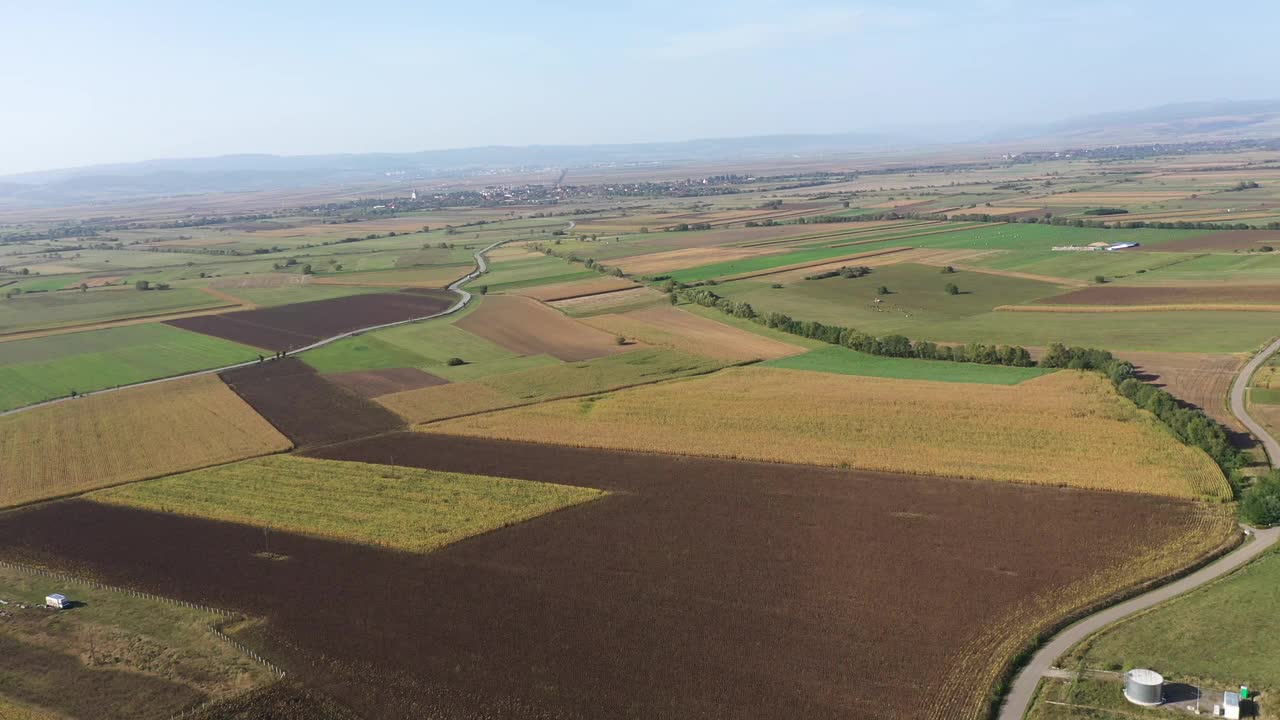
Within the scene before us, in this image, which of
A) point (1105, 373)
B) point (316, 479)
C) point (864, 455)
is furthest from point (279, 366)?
point (1105, 373)

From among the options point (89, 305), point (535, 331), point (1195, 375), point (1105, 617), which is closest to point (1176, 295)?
point (1195, 375)

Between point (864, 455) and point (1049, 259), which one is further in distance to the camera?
point (1049, 259)

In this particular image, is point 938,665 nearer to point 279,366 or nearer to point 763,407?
point 763,407

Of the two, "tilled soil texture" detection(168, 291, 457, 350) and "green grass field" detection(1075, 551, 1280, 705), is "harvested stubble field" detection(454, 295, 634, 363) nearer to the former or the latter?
"tilled soil texture" detection(168, 291, 457, 350)

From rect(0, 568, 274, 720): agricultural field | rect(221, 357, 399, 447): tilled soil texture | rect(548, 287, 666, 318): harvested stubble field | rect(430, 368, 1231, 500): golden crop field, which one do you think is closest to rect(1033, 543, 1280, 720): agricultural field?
rect(430, 368, 1231, 500): golden crop field

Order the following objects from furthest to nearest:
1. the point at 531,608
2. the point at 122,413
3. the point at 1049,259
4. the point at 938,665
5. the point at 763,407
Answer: the point at 1049,259
the point at 122,413
the point at 763,407
the point at 531,608
the point at 938,665
